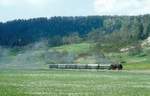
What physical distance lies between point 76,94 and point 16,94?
4.84 m

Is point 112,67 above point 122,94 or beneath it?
beneath

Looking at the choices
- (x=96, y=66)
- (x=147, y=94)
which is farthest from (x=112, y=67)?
(x=147, y=94)

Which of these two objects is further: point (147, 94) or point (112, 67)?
point (112, 67)

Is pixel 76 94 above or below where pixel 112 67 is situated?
above

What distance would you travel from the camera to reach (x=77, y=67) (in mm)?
169875

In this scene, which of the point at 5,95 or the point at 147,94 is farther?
the point at 147,94

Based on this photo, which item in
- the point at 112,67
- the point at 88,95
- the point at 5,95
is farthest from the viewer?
the point at 112,67

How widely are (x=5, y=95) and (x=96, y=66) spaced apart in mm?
126951

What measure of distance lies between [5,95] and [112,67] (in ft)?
405

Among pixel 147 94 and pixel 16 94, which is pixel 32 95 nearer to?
pixel 16 94

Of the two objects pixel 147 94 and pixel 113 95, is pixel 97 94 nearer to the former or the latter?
pixel 113 95

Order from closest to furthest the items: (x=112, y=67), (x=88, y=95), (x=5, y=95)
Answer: (x=5, y=95) → (x=88, y=95) → (x=112, y=67)

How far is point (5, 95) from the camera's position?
1626 inches

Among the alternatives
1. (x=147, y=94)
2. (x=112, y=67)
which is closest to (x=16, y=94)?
(x=147, y=94)
